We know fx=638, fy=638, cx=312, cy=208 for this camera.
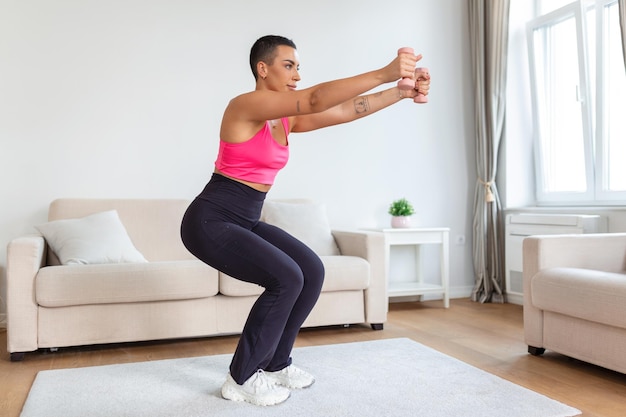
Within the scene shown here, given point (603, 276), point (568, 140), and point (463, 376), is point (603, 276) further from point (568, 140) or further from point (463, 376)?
point (568, 140)

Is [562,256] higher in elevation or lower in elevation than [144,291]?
higher

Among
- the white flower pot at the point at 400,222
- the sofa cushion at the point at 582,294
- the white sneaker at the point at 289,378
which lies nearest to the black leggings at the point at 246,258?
the white sneaker at the point at 289,378

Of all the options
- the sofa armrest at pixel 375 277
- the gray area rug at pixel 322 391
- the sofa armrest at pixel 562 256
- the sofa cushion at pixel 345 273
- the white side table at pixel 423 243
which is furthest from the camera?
the white side table at pixel 423 243

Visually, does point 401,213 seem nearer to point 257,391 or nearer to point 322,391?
point 322,391

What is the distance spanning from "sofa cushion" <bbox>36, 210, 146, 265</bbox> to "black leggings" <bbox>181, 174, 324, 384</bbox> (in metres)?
1.39

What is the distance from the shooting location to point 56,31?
408cm

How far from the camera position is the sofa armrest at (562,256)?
2986mm

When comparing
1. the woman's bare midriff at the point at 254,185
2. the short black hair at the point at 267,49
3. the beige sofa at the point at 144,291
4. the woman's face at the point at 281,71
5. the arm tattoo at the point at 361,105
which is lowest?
the beige sofa at the point at 144,291

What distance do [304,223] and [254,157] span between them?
1.90 meters

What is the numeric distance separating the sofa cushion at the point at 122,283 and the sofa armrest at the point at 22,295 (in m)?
0.05

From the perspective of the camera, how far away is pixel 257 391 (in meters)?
2.29

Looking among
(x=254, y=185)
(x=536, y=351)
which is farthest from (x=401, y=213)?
(x=254, y=185)

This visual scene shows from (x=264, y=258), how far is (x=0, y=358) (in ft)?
5.81

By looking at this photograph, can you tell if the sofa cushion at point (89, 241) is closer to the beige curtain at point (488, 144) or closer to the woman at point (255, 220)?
the woman at point (255, 220)
